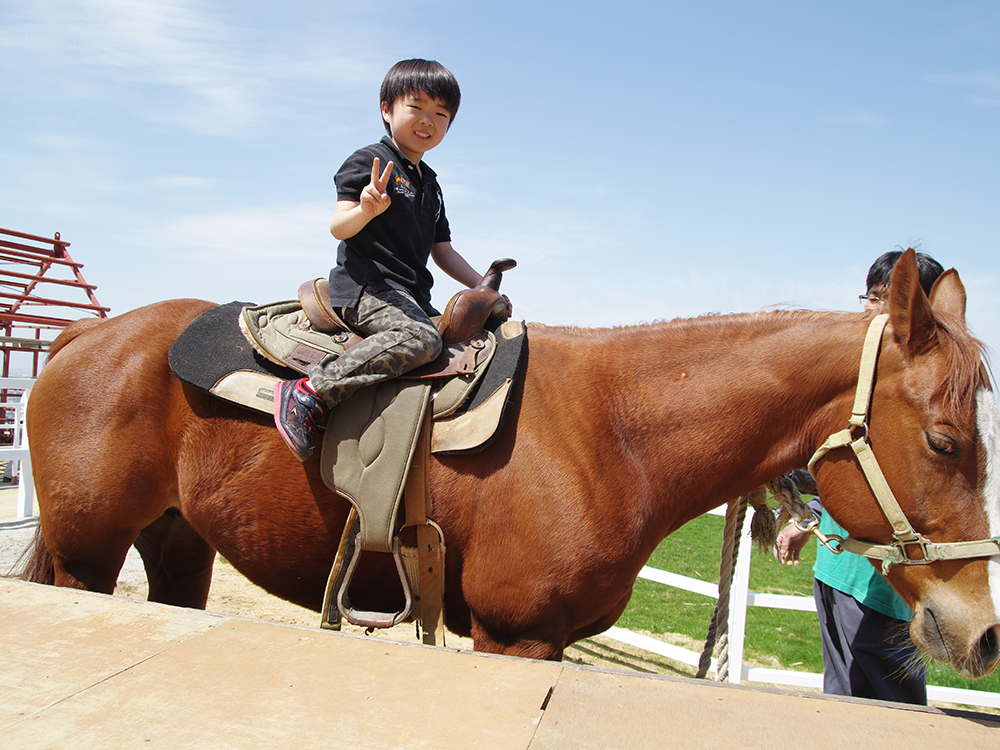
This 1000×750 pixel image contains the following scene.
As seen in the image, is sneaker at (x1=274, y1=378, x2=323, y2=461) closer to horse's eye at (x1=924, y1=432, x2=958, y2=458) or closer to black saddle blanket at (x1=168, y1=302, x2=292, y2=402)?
black saddle blanket at (x1=168, y1=302, x2=292, y2=402)

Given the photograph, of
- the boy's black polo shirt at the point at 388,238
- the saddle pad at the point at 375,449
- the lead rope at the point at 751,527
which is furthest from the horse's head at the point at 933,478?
the boy's black polo shirt at the point at 388,238

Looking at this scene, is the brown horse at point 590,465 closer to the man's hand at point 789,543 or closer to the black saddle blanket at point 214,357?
the black saddle blanket at point 214,357

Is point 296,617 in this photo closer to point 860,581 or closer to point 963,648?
point 860,581

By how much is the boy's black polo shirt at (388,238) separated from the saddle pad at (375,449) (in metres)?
0.46

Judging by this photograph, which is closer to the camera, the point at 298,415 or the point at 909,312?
the point at 909,312

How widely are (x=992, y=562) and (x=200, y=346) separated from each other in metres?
2.92

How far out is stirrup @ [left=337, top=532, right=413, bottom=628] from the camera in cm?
220

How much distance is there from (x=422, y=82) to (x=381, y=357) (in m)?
1.21

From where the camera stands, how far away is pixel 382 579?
2.34 metres

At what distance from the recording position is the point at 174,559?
3359mm

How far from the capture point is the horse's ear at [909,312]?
198 centimetres

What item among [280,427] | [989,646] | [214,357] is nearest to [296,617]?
[214,357]

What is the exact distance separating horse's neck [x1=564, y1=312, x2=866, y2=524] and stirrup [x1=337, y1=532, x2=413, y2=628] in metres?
0.89

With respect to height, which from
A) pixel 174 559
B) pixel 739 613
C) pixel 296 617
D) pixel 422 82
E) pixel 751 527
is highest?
pixel 422 82
